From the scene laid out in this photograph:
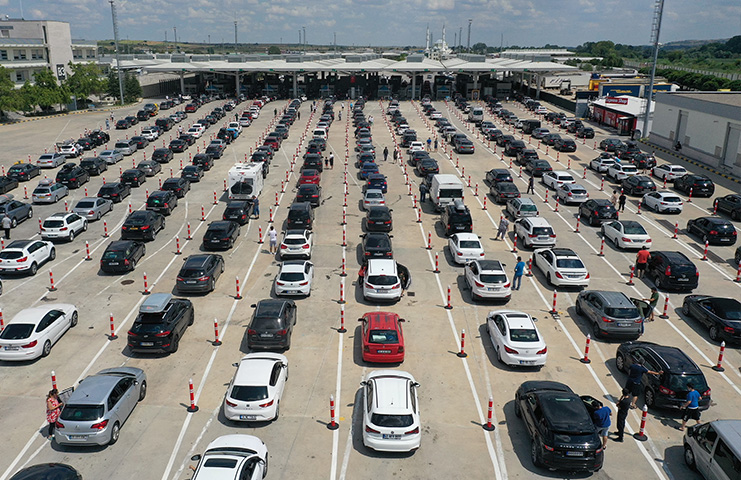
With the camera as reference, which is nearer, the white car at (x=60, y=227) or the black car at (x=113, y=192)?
the white car at (x=60, y=227)

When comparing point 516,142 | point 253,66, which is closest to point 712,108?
point 516,142

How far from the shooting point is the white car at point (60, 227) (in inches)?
1179

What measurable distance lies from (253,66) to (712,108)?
7287 cm

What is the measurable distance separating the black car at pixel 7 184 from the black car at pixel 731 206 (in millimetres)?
47195

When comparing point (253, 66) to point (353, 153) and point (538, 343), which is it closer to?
point (353, 153)

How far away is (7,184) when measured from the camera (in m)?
40.1

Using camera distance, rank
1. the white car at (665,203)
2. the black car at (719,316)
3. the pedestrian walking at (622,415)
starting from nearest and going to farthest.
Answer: the pedestrian walking at (622,415) → the black car at (719,316) → the white car at (665,203)

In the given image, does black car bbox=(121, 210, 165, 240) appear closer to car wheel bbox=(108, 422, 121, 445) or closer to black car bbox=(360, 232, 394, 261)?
black car bbox=(360, 232, 394, 261)

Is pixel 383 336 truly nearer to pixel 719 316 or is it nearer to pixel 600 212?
pixel 719 316

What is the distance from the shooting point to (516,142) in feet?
173

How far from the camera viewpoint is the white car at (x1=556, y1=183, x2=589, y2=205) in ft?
121

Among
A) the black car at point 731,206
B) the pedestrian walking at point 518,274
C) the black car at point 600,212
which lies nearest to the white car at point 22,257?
the pedestrian walking at point 518,274

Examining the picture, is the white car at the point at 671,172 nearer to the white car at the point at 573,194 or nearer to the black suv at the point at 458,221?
the white car at the point at 573,194

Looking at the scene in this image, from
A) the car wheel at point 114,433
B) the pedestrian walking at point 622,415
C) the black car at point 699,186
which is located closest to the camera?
the car wheel at point 114,433
